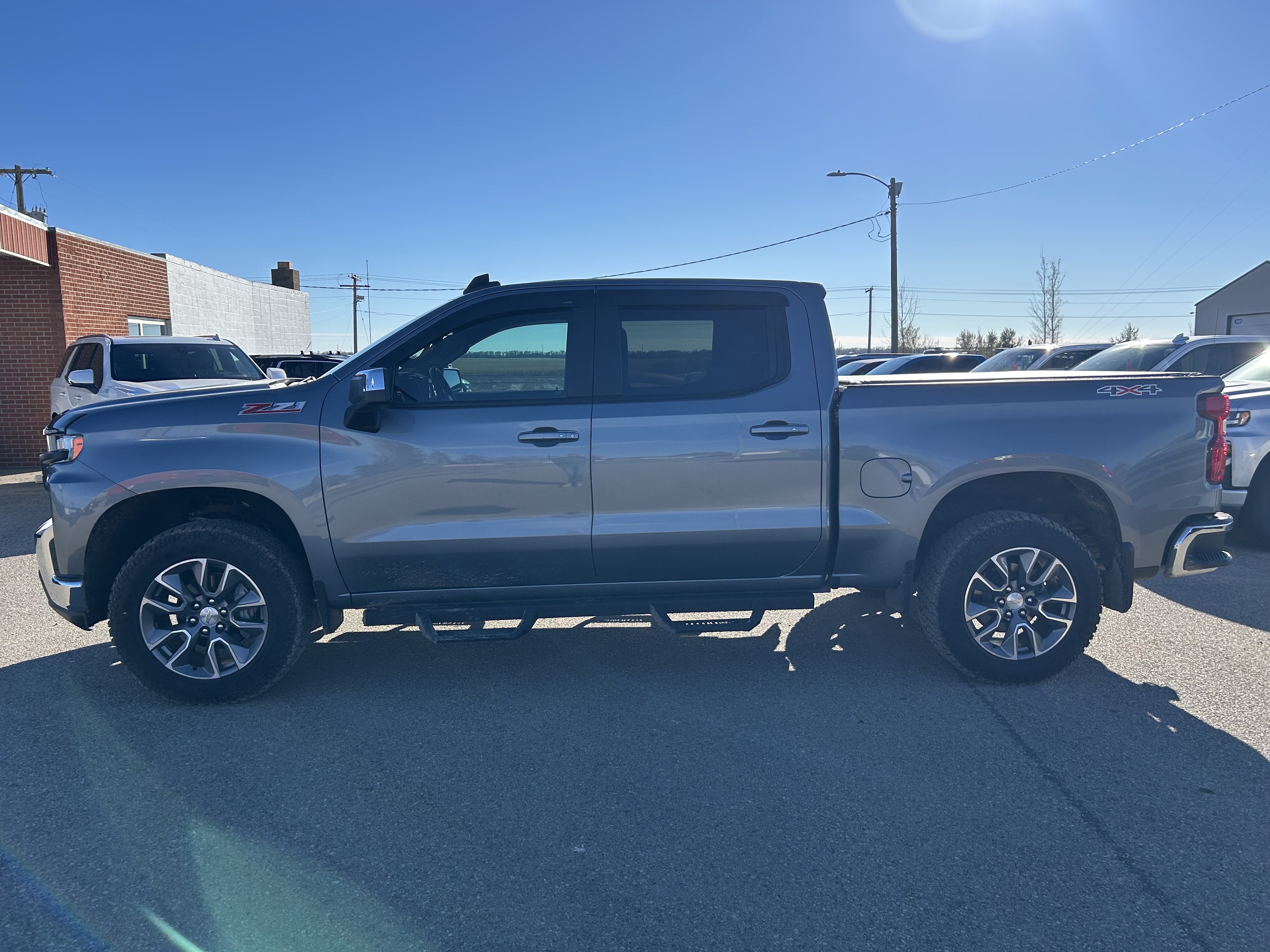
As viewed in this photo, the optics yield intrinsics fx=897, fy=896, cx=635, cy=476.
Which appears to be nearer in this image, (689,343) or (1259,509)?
(689,343)

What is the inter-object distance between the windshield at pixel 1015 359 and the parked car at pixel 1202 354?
19.2ft

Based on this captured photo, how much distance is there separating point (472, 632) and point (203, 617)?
51.5 inches

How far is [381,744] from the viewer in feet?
13.2

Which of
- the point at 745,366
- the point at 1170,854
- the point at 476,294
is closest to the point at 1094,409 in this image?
the point at 745,366

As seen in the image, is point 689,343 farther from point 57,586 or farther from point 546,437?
point 57,586

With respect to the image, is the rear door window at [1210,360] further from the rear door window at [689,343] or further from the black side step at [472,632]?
the black side step at [472,632]

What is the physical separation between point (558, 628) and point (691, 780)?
2.30 metres

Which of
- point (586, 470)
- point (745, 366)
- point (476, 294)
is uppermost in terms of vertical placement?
point (476, 294)

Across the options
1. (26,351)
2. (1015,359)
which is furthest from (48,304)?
(1015,359)

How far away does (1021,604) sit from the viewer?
4.62 metres

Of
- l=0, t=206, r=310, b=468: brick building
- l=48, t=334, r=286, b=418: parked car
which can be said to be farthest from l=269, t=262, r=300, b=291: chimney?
l=48, t=334, r=286, b=418: parked car

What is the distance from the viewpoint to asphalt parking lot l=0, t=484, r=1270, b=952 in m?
2.72

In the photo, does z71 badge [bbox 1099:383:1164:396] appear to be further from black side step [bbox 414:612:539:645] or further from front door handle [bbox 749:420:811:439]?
black side step [bbox 414:612:539:645]

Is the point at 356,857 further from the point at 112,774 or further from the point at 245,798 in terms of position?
the point at 112,774
